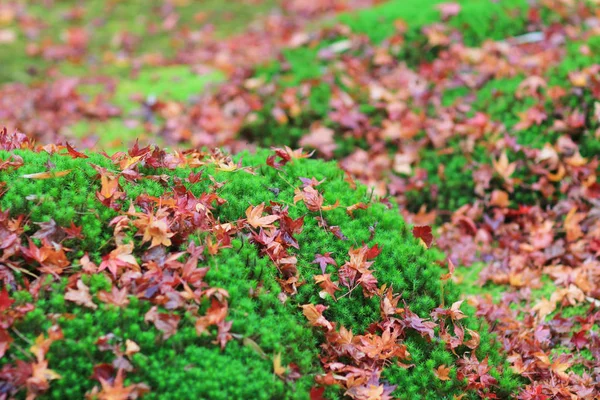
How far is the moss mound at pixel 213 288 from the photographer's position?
2.55 meters

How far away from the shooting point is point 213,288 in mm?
2748

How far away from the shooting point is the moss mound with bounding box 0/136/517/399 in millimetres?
2549

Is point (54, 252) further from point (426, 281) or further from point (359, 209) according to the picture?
point (426, 281)

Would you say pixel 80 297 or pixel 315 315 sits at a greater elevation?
pixel 80 297

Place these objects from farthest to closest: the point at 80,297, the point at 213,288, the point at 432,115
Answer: the point at 432,115 < the point at 213,288 < the point at 80,297

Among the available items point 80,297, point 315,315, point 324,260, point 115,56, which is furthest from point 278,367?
point 115,56

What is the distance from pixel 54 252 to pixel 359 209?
5.87ft

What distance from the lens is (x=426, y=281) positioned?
10.9 ft

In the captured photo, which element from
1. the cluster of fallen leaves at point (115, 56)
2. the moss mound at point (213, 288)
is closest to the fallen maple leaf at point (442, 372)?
the moss mound at point (213, 288)

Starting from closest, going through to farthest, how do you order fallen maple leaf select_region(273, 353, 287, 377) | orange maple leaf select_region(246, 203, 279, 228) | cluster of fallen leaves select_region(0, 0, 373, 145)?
fallen maple leaf select_region(273, 353, 287, 377), orange maple leaf select_region(246, 203, 279, 228), cluster of fallen leaves select_region(0, 0, 373, 145)

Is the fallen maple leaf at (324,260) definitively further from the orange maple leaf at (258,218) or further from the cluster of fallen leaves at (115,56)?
the cluster of fallen leaves at (115,56)

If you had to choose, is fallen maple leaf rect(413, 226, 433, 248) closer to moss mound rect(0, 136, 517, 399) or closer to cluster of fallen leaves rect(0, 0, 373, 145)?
moss mound rect(0, 136, 517, 399)

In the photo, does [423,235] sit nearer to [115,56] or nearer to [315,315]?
[315,315]

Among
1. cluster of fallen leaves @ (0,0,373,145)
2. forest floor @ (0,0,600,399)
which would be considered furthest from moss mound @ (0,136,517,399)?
cluster of fallen leaves @ (0,0,373,145)
